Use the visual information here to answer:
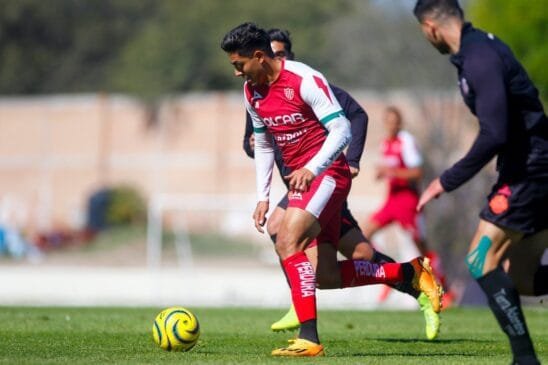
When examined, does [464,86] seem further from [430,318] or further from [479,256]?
[430,318]

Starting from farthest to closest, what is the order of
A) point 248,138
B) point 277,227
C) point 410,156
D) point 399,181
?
point 399,181 → point 410,156 → point 248,138 → point 277,227

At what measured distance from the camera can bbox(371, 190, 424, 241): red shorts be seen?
608 inches

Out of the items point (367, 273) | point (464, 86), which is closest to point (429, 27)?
point (464, 86)

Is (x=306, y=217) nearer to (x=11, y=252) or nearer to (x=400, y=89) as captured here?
(x=11, y=252)

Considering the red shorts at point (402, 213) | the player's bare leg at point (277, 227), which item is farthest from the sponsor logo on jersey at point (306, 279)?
the red shorts at point (402, 213)

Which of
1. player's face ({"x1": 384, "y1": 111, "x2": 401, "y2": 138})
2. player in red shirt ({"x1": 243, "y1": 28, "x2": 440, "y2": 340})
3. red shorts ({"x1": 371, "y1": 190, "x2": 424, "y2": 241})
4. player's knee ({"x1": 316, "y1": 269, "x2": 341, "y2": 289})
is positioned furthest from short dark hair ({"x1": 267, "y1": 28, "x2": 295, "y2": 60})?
red shorts ({"x1": 371, "y1": 190, "x2": 424, "y2": 241})

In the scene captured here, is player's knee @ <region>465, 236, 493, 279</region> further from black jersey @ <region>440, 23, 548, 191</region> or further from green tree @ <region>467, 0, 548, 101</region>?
green tree @ <region>467, 0, 548, 101</region>

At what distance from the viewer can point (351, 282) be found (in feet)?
31.0

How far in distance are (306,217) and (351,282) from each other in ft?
4.53

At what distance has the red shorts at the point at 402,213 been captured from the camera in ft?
50.7

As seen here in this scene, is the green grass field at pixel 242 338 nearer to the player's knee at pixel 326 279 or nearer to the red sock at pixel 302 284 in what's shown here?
the red sock at pixel 302 284

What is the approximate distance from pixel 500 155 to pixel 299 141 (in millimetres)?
1913

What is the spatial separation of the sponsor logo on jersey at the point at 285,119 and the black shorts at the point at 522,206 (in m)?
1.93

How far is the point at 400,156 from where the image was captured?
15570mm
